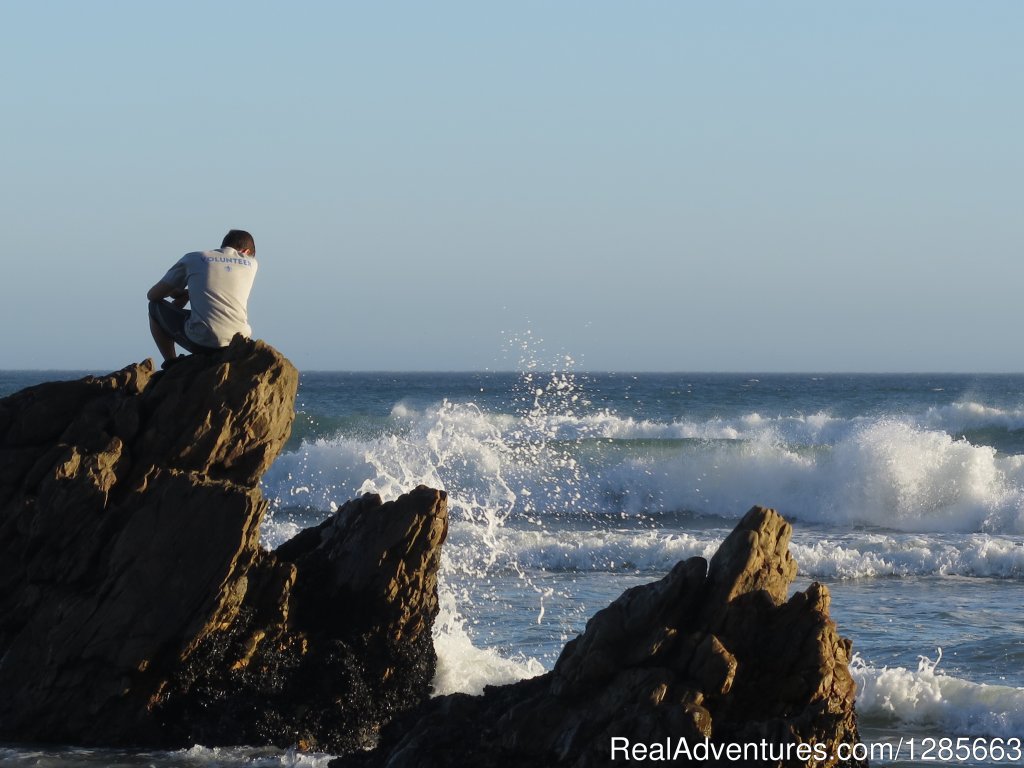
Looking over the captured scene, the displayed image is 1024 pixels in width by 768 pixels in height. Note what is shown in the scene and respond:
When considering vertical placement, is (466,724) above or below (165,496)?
below

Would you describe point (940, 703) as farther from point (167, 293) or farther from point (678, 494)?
point (678, 494)

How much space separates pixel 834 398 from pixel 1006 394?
1474cm

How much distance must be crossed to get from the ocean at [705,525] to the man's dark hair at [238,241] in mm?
3013

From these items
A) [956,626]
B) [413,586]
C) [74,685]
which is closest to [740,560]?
[413,586]

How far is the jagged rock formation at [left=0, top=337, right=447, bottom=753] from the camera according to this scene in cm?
869

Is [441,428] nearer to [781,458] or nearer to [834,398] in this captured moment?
[781,458]

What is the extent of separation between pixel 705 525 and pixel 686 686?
19.6 m

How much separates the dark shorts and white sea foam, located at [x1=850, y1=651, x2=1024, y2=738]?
5856 mm

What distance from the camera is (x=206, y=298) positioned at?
967 centimetres

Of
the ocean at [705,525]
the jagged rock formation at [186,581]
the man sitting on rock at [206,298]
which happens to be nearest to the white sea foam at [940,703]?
the ocean at [705,525]

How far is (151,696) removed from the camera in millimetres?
8805

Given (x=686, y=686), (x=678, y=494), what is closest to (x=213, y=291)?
(x=686, y=686)

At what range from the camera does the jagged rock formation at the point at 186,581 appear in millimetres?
8688

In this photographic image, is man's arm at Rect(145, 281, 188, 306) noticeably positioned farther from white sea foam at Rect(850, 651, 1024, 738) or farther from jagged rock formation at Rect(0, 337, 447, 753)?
white sea foam at Rect(850, 651, 1024, 738)
